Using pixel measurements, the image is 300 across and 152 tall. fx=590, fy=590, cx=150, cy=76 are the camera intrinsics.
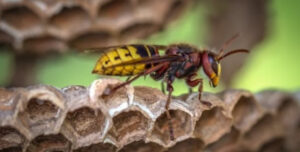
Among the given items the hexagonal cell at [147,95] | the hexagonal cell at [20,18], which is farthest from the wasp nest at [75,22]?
the hexagonal cell at [147,95]

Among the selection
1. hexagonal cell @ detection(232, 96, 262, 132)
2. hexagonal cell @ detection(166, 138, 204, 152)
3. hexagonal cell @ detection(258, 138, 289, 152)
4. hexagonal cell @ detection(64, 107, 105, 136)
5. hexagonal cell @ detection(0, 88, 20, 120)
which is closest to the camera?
hexagonal cell @ detection(0, 88, 20, 120)

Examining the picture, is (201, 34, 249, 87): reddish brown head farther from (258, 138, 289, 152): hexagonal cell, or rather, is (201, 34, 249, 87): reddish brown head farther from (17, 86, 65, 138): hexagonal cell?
(17, 86, 65, 138): hexagonal cell

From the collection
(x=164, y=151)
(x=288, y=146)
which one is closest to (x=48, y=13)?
(x=164, y=151)

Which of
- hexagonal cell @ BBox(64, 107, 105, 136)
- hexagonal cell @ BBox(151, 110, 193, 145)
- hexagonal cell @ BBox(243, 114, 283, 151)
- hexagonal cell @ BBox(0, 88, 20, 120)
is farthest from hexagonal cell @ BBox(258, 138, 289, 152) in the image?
hexagonal cell @ BBox(0, 88, 20, 120)

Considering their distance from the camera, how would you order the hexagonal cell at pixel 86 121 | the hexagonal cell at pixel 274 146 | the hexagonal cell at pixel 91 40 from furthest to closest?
1. the hexagonal cell at pixel 91 40
2. the hexagonal cell at pixel 274 146
3. the hexagonal cell at pixel 86 121

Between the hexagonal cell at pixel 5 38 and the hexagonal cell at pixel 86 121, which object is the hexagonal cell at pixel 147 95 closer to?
the hexagonal cell at pixel 86 121

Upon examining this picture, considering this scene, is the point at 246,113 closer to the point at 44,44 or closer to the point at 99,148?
the point at 99,148

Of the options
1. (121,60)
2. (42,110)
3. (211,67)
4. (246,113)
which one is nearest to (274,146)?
(246,113)

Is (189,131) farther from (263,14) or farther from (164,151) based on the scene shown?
(263,14)
